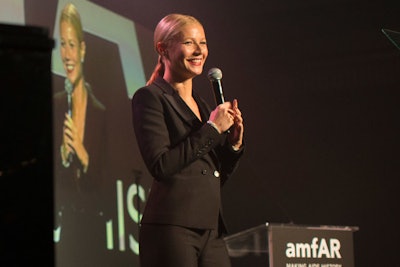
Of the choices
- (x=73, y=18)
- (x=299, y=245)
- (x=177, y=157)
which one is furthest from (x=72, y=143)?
(x=177, y=157)

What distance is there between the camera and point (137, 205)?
442cm

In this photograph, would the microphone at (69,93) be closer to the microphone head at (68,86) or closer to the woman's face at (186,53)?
the microphone head at (68,86)

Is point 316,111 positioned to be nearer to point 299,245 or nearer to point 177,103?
point 299,245

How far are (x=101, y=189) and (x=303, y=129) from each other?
2011 millimetres

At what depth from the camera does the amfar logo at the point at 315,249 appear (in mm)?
3635

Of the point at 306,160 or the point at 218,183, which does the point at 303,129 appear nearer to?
the point at 306,160

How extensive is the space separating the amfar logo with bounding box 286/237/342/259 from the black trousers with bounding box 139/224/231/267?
1.01 meters

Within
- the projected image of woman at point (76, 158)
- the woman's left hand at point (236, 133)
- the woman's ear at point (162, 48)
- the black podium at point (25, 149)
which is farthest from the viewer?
the projected image of woman at point (76, 158)

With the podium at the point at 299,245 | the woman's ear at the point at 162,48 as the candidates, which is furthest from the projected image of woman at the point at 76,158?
the woman's ear at the point at 162,48

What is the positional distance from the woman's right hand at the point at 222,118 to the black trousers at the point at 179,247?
360mm

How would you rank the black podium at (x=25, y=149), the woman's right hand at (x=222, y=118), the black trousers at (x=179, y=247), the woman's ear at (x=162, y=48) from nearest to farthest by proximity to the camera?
the black podium at (x=25, y=149) → the black trousers at (x=179, y=247) → the woman's right hand at (x=222, y=118) → the woman's ear at (x=162, y=48)

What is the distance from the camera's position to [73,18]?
13.7 ft

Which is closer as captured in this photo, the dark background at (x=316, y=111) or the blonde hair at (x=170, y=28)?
the blonde hair at (x=170, y=28)

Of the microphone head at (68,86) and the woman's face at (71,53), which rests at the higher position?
the woman's face at (71,53)
